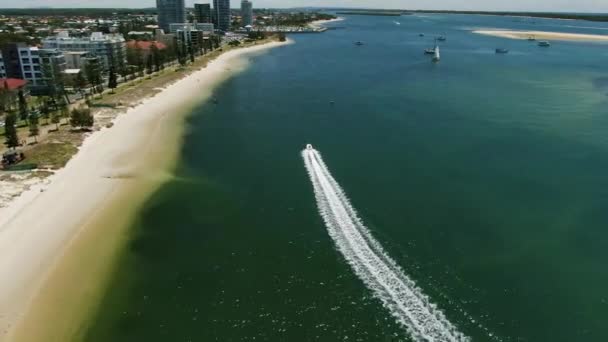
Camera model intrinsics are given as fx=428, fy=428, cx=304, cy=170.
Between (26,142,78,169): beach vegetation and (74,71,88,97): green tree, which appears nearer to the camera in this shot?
(26,142,78,169): beach vegetation

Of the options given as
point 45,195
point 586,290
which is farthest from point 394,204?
point 45,195

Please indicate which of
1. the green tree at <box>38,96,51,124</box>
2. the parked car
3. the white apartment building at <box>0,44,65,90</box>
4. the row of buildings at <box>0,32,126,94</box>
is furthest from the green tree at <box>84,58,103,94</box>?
the parked car

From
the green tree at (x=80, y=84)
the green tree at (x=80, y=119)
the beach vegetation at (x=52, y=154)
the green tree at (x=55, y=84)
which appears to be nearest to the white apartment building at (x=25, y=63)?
the green tree at (x=80, y=84)

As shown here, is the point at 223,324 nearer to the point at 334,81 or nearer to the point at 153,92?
the point at 153,92

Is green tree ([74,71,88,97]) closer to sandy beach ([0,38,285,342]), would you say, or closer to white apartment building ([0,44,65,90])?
white apartment building ([0,44,65,90])

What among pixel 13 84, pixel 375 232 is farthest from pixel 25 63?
pixel 375 232

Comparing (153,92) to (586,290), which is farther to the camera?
(153,92)
